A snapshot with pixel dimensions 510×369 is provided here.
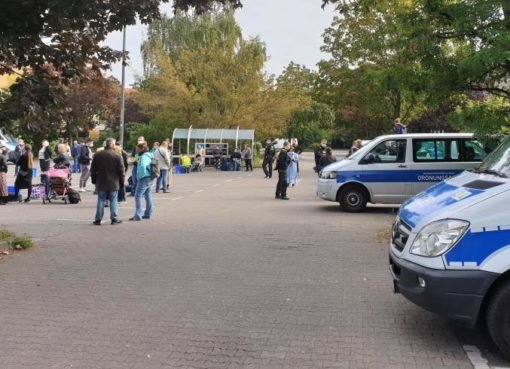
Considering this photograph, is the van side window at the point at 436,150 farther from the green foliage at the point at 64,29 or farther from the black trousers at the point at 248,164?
the black trousers at the point at 248,164

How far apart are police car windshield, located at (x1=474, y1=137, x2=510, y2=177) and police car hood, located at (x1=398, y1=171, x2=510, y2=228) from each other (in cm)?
11

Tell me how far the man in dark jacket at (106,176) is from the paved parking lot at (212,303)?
0.52 meters


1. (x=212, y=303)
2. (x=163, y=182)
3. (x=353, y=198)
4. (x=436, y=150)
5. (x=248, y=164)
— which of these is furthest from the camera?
(x=248, y=164)

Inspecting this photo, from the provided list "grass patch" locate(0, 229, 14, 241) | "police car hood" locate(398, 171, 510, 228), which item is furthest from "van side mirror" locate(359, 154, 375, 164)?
"police car hood" locate(398, 171, 510, 228)

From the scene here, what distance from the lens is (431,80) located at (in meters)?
9.52

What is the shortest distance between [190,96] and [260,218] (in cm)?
2569

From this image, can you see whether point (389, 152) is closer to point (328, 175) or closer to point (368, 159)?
point (368, 159)

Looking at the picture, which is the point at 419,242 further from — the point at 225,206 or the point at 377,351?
the point at 225,206

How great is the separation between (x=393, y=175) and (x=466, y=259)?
924 cm

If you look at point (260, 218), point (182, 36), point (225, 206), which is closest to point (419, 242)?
point (260, 218)

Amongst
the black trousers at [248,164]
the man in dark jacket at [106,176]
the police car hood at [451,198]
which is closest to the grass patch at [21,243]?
the man in dark jacket at [106,176]

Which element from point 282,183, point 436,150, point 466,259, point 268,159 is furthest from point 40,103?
point 268,159

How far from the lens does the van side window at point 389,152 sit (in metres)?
13.5

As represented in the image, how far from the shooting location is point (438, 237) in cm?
454
